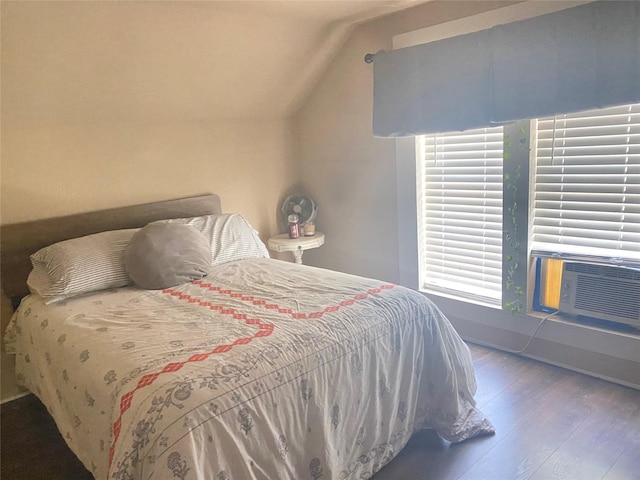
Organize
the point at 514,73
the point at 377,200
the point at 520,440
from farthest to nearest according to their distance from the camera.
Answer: the point at 377,200 → the point at 514,73 → the point at 520,440

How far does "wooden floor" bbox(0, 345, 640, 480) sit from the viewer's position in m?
1.99

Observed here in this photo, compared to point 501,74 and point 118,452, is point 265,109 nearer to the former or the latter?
point 501,74

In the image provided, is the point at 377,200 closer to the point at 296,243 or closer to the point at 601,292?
the point at 296,243

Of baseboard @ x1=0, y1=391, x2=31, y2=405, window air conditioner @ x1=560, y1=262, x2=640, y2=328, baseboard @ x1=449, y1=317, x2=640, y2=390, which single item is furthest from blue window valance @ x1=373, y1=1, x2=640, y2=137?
baseboard @ x1=0, y1=391, x2=31, y2=405

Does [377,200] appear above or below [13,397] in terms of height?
above

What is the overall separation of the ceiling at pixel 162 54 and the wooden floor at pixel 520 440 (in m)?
1.69

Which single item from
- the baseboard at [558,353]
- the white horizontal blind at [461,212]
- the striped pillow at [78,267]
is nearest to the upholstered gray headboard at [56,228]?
the striped pillow at [78,267]

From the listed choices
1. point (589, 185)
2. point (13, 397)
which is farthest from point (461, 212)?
point (13, 397)

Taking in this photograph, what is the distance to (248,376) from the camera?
1.65 metres

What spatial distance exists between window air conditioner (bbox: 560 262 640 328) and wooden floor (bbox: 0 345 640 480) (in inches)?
14.2

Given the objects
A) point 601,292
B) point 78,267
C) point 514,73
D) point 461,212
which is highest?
point 514,73

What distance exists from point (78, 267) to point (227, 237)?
0.90m

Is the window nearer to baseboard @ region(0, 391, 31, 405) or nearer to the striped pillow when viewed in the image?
the striped pillow

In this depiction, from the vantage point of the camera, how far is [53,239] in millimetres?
2809
